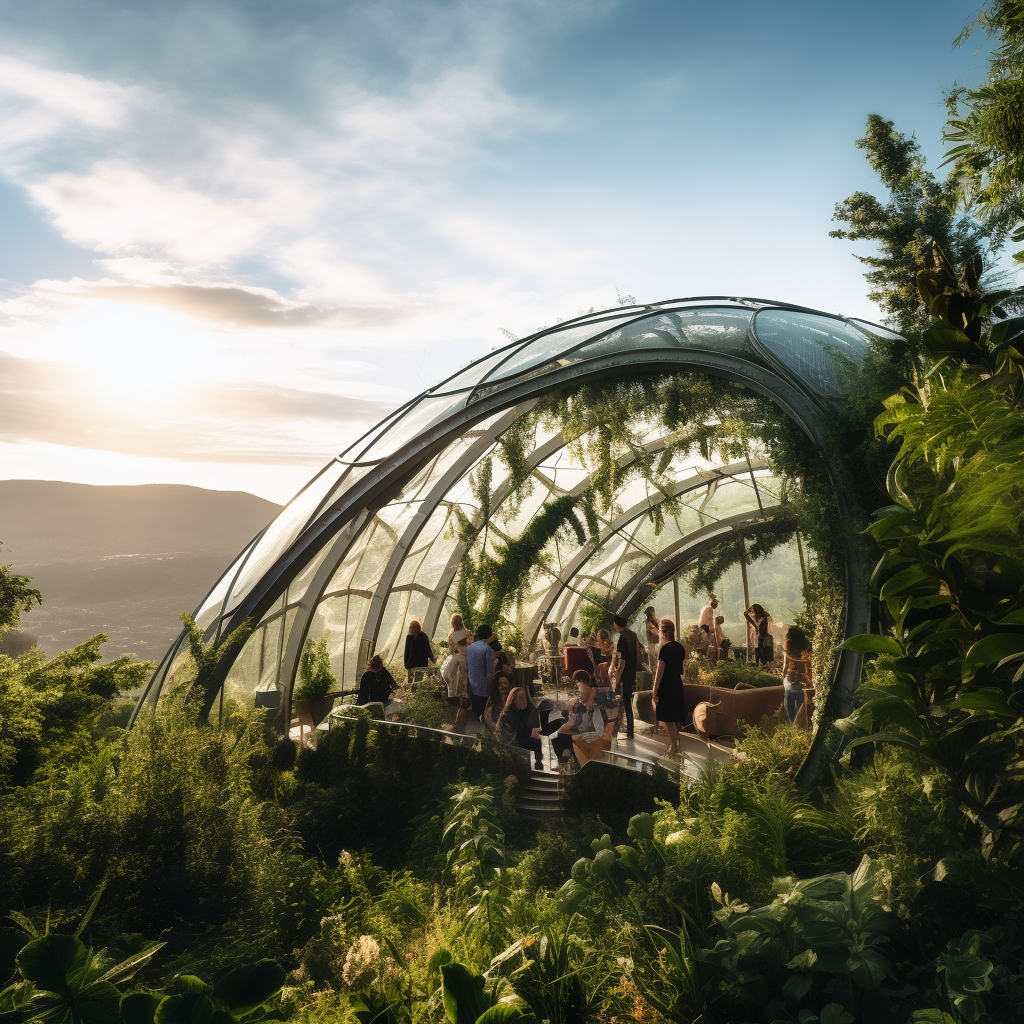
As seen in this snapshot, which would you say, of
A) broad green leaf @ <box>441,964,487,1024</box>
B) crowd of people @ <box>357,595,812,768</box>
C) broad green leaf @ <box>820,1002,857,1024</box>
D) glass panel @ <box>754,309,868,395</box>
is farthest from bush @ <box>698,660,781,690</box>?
broad green leaf @ <box>441,964,487,1024</box>

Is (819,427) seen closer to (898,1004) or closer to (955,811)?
(955,811)

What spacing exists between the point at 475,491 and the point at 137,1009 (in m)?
10.4

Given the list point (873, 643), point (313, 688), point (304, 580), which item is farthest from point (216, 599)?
point (873, 643)

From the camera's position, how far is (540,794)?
8.83 m

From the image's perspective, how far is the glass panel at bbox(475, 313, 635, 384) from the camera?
9.77 metres

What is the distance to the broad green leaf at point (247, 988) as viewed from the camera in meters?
1.71

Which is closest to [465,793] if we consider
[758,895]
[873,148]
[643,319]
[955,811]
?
[758,895]

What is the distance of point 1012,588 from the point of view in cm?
248

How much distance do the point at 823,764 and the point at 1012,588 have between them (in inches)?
151

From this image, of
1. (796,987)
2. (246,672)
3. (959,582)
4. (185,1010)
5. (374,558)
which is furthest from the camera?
(374,558)

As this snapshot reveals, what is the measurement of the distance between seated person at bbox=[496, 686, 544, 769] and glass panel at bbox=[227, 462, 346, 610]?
171 inches

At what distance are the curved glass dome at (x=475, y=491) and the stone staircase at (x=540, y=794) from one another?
11.5 feet

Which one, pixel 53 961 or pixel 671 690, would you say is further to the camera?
pixel 671 690

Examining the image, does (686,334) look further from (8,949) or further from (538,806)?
(8,949)
